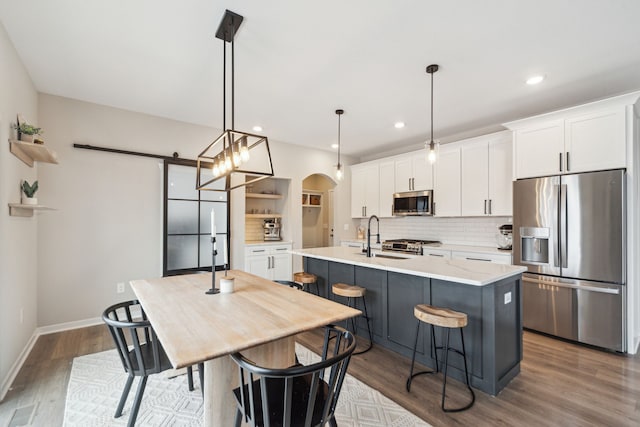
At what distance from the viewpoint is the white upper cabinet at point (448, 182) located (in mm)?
4723

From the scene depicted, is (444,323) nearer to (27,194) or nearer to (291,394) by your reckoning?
(291,394)

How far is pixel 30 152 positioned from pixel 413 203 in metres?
4.98

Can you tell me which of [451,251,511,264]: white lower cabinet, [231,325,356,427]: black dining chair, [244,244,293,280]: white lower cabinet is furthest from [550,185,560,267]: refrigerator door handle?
[244,244,293,280]: white lower cabinet

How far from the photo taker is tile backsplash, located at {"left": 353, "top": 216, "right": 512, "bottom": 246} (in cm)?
467

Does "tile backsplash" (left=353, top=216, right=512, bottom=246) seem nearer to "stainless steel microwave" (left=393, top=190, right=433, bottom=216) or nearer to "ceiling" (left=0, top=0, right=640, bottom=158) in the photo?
"stainless steel microwave" (left=393, top=190, right=433, bottom=216)

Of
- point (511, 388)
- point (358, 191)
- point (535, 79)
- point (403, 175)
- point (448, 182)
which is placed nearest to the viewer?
point (511, 388)

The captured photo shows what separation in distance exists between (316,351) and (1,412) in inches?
92.3

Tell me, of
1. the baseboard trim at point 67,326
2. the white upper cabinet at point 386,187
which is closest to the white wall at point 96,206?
the baseboard trim at point 67,326

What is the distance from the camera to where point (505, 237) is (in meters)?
4.33

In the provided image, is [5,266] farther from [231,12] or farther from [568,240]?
[568,240]

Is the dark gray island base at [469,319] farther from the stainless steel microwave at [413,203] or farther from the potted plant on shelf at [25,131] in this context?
the potted plant on shelf at [25,131]

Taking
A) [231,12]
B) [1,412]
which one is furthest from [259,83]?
[1,412]

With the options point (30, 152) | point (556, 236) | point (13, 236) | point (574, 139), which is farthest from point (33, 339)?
point (574, 139)

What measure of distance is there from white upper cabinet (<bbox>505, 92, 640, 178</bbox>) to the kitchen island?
1646mm
